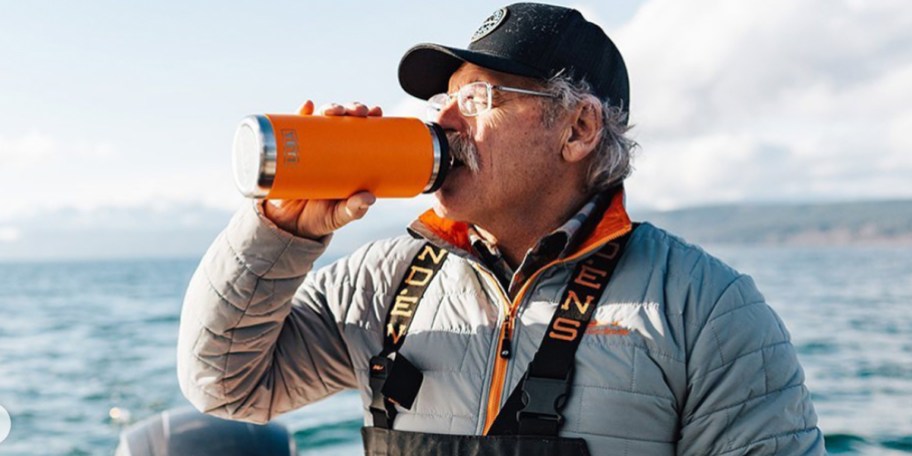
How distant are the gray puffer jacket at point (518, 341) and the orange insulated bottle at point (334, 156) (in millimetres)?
271

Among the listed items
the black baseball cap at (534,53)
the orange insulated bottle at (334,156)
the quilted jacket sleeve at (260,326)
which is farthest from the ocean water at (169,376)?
the orange insulated bottle at (334,156)

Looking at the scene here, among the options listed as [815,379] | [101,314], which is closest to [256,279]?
[815,379]

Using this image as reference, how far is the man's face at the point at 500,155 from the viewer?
270cm

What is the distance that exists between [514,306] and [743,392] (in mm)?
624

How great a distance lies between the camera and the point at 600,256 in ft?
8.80

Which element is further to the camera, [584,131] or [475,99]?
[584,131]

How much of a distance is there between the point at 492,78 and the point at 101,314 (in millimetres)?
33825

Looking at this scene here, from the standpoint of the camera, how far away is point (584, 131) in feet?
9.43

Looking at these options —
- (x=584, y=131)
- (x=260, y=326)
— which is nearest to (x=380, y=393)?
(x=260, y=326)

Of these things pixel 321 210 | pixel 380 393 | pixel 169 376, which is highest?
pixel 321 210

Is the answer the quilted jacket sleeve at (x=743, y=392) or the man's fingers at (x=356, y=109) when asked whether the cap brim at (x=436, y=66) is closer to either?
the man's fingers at (x=356, y=109)

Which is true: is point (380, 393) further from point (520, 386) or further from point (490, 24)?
point (490, 24)

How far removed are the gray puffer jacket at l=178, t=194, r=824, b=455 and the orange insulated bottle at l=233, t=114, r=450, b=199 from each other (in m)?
0.27

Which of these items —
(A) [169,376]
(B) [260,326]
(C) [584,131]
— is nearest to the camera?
(B) [260,326]
